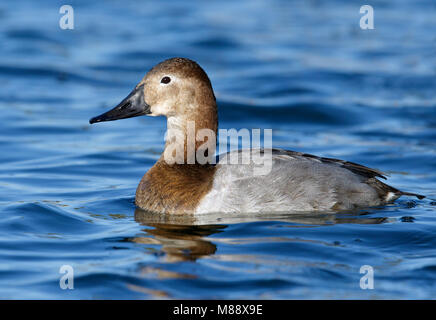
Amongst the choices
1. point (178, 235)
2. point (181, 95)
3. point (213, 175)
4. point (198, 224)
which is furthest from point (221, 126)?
point (178, 235)

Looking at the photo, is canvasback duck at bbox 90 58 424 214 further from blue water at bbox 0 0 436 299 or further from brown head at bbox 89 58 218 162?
blue water at bbox 0 0 436 299

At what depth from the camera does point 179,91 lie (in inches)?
299

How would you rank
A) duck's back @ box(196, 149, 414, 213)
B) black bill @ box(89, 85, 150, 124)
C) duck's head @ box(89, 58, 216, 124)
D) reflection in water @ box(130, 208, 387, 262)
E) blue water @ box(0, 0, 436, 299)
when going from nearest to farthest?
blue water @ box(0, 0, 436, 299), reflection in water @ box(130, 208, 387, 262), duck's back @ box(196, 149, 414, 213), duck's head @ box(89, 58, 216, 124), black bill @ box(89, 85, 150, 124)

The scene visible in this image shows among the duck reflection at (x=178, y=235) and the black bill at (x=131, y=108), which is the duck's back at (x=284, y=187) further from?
the black bill at (x=131, y=108)

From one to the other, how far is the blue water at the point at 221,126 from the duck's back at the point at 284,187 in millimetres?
131

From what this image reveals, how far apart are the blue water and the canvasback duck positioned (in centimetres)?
15

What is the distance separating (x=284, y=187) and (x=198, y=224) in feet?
2.94

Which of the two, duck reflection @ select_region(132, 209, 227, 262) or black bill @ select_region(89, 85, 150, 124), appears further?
black bill @ select_region(89, 85, 150, 124)

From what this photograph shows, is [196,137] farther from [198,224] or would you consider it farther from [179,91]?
[198,224]

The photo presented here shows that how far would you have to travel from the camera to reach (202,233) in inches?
269

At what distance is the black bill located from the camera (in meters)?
7.75

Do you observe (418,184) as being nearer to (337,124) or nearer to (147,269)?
(337,124)

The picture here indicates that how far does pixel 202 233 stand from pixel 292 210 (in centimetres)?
95

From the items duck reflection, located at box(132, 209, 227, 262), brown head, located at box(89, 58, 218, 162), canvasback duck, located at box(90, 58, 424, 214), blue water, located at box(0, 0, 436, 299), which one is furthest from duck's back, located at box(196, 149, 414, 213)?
brown head, located at box(89, 58, 218, 162)
